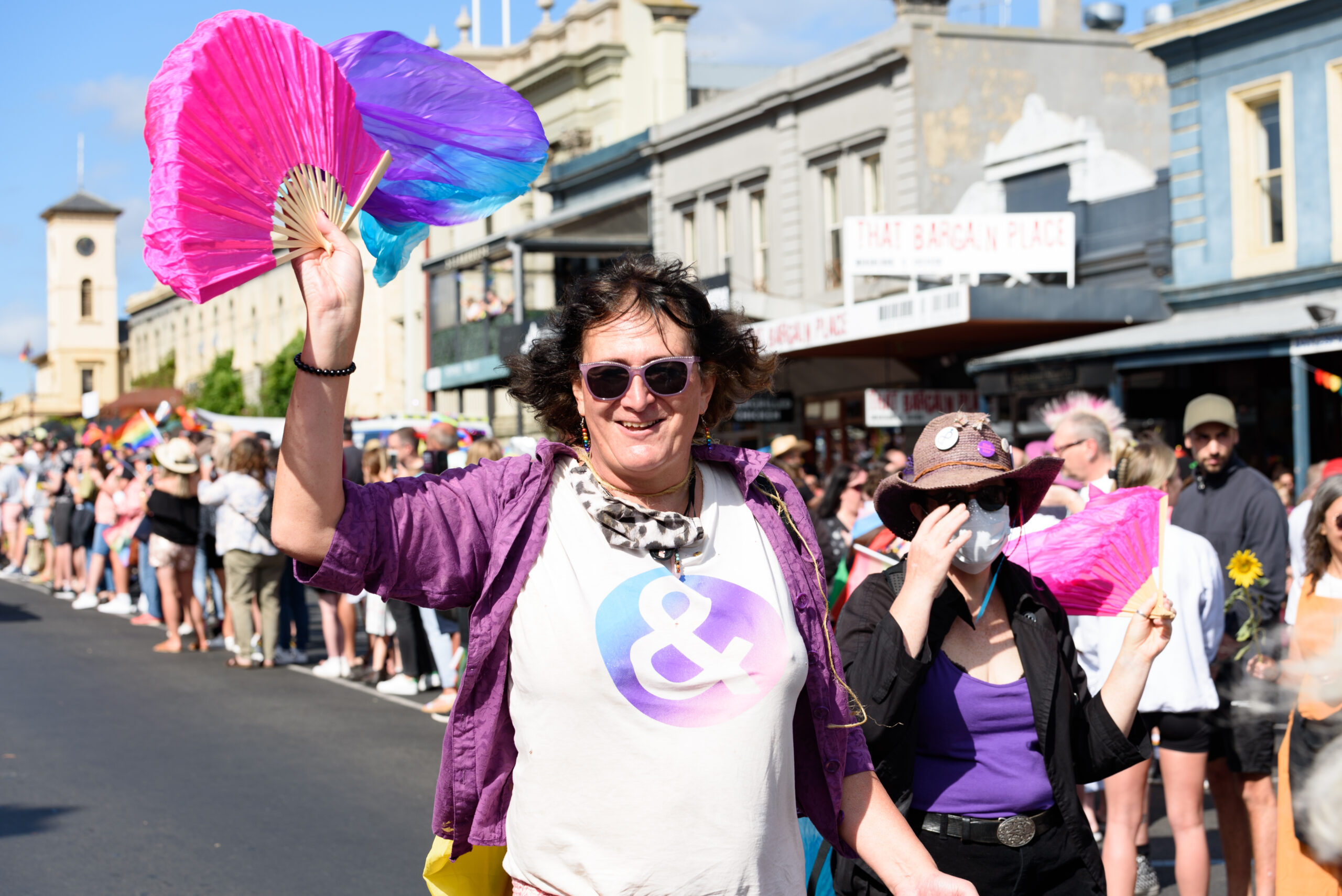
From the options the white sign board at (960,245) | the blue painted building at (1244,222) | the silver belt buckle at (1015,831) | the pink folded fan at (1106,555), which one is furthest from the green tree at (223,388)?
the silver belt buckle at (1015,831)

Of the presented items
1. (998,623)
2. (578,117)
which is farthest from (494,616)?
(578,117)

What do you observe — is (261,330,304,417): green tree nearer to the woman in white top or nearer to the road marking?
the road marking

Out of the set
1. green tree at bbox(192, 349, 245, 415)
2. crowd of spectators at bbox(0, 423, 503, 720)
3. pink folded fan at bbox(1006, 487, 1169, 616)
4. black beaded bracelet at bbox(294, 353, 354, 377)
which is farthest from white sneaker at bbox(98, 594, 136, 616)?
green tree at bbox(192, 349, 245, 415)

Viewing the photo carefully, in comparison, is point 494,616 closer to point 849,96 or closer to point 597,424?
point 597,424

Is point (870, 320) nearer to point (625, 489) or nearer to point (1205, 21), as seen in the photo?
point (1205, 21)

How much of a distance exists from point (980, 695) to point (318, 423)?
186 centimetres

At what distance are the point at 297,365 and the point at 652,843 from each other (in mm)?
1010

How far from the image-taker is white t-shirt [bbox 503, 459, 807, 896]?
2496mm

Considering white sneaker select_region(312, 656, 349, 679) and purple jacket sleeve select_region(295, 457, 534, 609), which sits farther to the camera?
white sneaker select_region(312, 656, 349, 679)

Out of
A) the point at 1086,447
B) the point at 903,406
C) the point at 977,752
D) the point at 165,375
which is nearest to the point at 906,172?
the point at 903,406

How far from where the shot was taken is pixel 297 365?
2.28 metres

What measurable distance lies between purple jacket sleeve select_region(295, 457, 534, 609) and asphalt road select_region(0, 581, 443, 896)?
4037mm

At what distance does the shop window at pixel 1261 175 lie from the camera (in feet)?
56.1

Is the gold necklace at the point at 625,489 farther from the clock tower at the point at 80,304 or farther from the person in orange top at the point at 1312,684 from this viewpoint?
the clock tower at the point at 80,304
